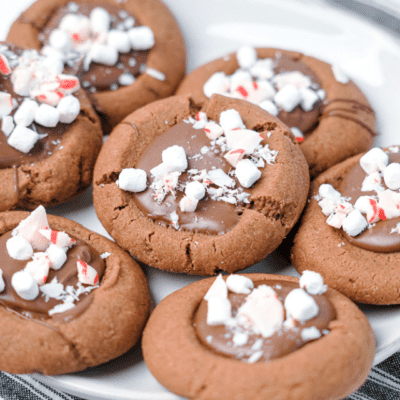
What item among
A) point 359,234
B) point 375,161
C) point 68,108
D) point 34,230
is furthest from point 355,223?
point 68,108

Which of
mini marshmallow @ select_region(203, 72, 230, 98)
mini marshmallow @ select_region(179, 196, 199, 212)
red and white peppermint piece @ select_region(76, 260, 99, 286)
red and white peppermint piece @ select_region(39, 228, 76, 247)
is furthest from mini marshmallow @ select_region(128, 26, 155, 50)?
red and white peppermint piece @ select_region(76, 260, 99, 286)

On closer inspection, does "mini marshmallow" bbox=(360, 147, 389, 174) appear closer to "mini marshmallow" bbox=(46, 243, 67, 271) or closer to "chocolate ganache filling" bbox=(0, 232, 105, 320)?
"chocolate ganache filling" bbox=(0, 232, 105, 320)

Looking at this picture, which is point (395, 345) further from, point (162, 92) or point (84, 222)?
point (162, 92)

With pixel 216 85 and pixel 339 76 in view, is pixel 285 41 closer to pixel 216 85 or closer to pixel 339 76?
pixel 339 76

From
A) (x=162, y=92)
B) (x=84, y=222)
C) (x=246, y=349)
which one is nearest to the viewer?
(x=246, y=349)

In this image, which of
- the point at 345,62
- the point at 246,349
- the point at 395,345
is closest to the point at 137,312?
the point at 246,349
